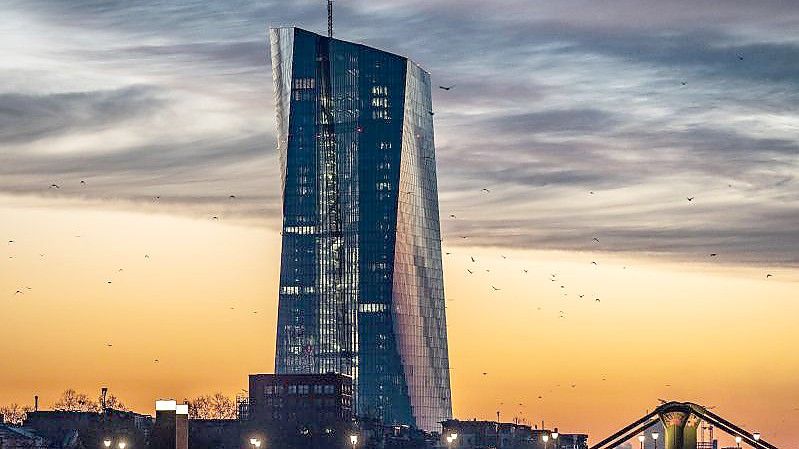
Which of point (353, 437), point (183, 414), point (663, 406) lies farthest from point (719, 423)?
point (183, 414)

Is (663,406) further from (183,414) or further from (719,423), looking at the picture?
(183,414)

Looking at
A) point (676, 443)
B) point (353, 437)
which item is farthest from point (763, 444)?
point (353, 437)

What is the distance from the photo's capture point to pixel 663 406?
15775 cm

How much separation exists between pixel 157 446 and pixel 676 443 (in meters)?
77.0

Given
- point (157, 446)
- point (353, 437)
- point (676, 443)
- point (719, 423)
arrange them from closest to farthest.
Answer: point (157, 446) < point (676, 443) < point (719, 423) < point (353, 437)

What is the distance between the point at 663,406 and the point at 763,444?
21.2 metres

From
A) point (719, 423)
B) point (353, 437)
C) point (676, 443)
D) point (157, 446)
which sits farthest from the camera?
point (353, 437)

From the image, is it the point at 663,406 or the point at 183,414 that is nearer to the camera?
the point at 183,414

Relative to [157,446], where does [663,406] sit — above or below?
above

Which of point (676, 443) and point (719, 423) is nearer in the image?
point (676, 443)

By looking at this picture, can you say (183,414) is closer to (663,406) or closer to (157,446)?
(157,446)

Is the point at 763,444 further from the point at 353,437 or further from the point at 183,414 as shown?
the point at 183,414

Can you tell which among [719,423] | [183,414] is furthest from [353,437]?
[183,414]

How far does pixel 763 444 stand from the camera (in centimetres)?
17500
